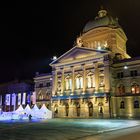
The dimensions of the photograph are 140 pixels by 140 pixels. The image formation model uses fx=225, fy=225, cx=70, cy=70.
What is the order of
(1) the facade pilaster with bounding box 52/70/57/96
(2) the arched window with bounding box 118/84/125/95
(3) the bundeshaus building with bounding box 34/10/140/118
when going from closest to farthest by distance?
(3) the bundeshaus building with bounding box 34/10/140/118 < (2) the arched window with bounding box 118/84/125/95 < (1) the facade pilaster with bounding box 52/70/57/96

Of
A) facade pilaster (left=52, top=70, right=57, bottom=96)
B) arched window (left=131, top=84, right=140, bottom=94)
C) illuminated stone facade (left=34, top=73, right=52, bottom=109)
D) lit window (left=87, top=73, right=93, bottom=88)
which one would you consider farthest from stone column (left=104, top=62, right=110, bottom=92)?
illuminated stone facade (left=34, top=73, right=52, bottom=109)

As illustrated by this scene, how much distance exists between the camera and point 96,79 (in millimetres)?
55312

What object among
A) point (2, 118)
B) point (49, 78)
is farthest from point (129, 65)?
point (2, 118)

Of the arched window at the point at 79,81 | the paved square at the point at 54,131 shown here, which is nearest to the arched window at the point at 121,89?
the arched window at the point at 79,81

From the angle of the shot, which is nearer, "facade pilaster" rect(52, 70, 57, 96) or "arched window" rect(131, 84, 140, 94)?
"arched window" rect(131, 84, 140, 94)

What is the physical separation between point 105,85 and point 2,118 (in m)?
25.5

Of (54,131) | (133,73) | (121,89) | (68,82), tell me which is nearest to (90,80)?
(68,82)

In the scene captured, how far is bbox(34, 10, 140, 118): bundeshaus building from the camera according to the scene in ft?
171

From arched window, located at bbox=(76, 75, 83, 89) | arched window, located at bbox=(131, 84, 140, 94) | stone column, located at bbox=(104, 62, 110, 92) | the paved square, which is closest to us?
the paved square

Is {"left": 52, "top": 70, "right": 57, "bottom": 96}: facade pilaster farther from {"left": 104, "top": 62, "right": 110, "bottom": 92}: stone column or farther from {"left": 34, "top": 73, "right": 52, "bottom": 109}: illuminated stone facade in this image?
{"left": 104, "top": 62, "right": 110, "bottom": 92}: stone column

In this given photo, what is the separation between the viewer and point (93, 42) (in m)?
65.1

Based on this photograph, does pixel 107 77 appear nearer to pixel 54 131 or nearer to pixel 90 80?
pixel 90 80

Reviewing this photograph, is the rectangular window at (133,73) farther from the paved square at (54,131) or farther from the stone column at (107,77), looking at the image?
the paved square at (54,131)

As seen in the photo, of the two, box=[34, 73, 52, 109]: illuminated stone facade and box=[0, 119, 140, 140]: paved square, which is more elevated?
box=[34, 73, 52, 109]: illuminated stone facade
